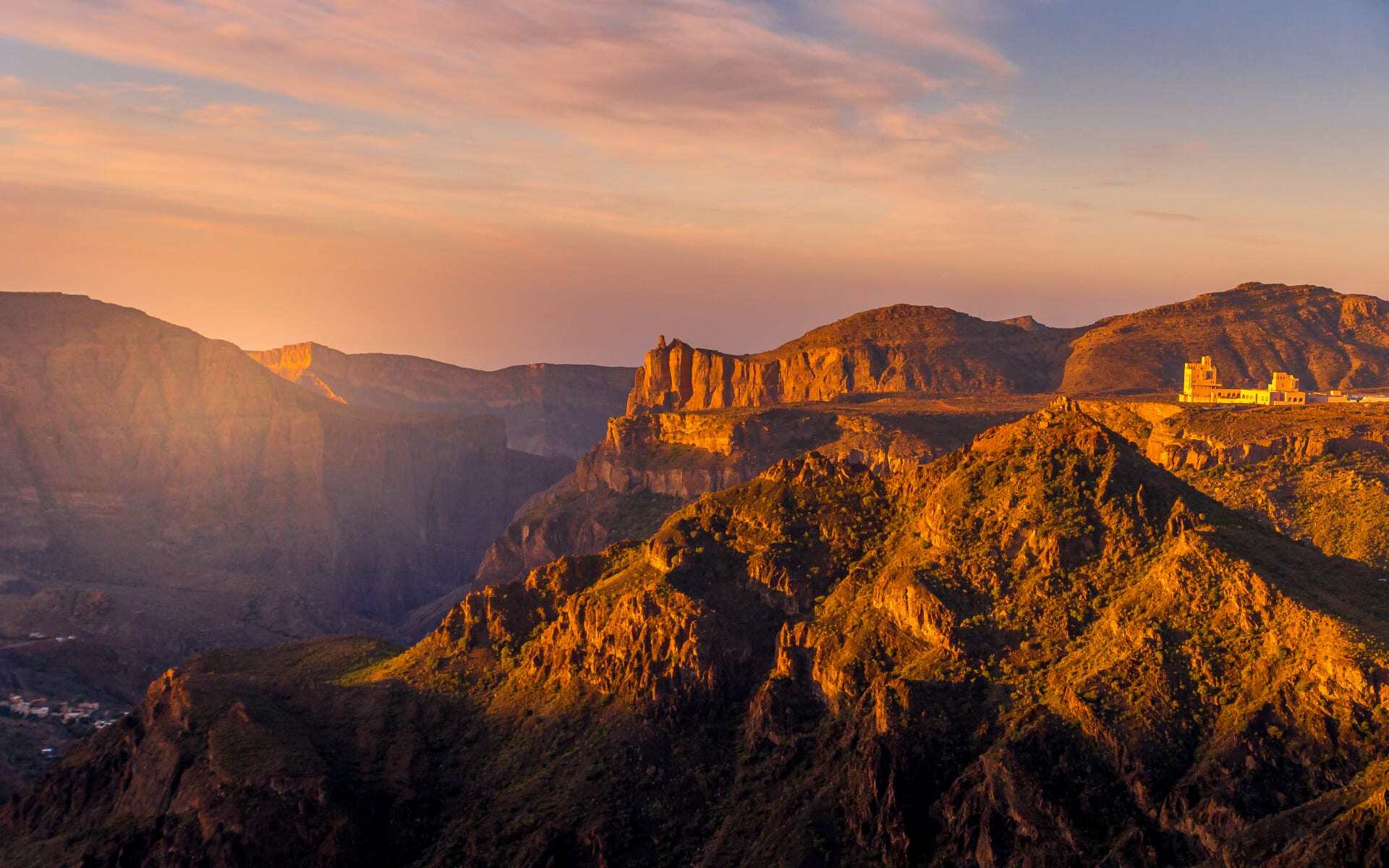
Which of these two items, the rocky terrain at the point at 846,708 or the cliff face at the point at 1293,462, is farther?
the cliff face at the point at 1293,462

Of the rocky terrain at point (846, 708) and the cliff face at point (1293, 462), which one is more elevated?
the cliff face at point (1293, 462)

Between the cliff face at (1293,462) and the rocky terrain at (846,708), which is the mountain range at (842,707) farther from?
the cliff face at (1293,462)

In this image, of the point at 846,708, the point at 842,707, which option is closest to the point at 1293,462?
the point at 842,707

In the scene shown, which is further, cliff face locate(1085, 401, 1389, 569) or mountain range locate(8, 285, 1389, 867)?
cliff face locate(1085, 401, 1389, 569)

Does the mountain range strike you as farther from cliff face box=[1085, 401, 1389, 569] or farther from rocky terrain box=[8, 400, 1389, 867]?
cliff face box=[1085, 401, 1389, 569]

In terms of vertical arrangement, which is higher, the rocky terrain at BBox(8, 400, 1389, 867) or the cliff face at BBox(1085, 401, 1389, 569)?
the cliff face at BBox(1085, 401, 1389, 569)

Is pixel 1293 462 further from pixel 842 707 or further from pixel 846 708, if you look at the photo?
pixel 846 708

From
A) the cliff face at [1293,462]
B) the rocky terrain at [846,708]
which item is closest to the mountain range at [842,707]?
the rocky terrain at [846,708]

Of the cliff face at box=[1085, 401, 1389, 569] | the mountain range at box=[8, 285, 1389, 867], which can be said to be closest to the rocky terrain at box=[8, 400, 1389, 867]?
the mountain range at box=[8, 285, 1389, 867]

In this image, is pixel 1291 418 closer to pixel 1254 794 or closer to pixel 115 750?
pixel 1254 794
